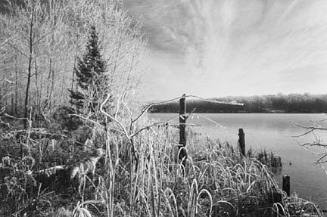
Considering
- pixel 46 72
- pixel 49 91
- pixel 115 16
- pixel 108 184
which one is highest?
pixel 115 16

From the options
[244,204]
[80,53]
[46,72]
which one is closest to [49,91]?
[46,72]

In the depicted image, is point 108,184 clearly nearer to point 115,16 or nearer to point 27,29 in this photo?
point 27,29

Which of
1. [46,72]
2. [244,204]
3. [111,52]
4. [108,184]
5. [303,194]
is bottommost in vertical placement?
[303,194]

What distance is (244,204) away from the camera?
4.36m

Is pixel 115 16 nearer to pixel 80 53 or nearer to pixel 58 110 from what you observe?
pixel 80 53

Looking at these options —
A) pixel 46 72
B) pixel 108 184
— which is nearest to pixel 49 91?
pixel 46 72

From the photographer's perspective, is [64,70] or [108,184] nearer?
[108,184]

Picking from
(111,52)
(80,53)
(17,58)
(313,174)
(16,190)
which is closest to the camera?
(16,190)

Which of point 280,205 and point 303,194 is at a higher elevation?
point 280,205

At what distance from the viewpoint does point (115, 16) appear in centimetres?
1659

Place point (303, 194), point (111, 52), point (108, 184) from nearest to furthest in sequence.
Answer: point (108, 184), point (303, 194), point (111, 52)

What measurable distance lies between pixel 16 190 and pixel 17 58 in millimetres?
18118

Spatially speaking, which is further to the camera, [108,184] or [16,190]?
[16,190]

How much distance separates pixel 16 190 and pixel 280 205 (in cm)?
404
